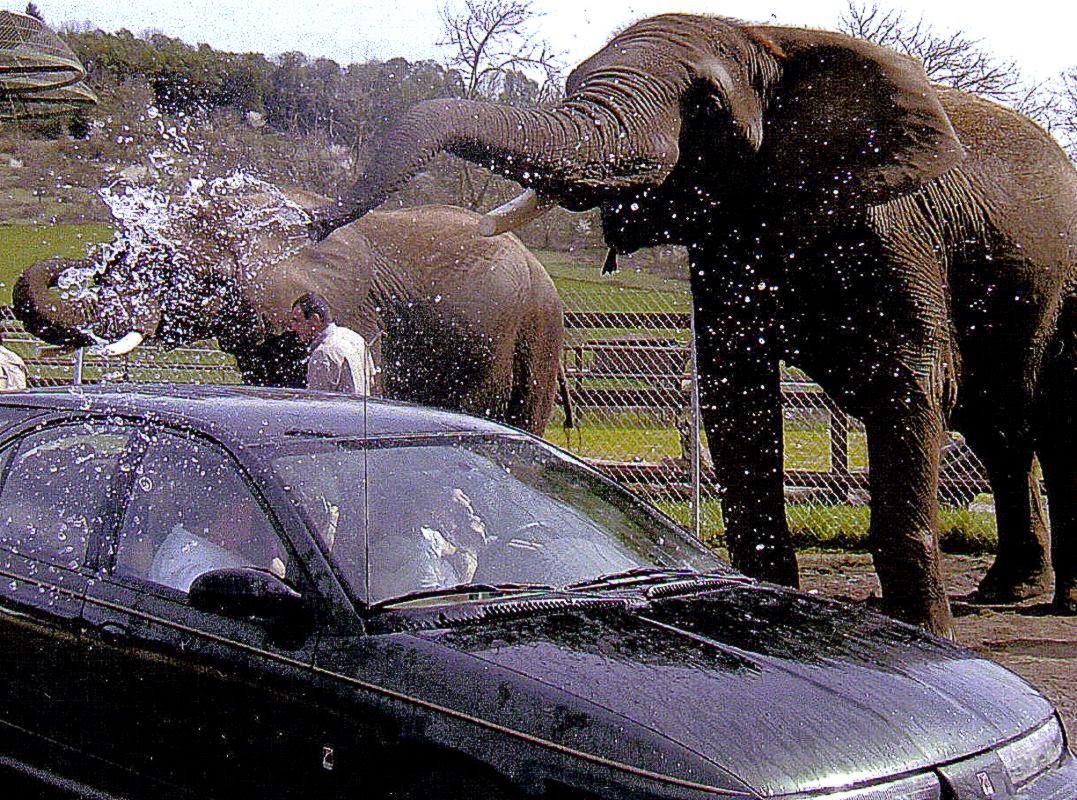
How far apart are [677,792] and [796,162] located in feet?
15.4

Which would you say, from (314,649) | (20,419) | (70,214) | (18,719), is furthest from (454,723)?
(70,214)

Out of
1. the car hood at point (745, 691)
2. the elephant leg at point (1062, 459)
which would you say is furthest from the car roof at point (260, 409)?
the elephant leg at point (1062, 459)

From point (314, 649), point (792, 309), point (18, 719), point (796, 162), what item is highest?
point (796, 162)

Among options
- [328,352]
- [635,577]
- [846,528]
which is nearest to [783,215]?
[328,352]

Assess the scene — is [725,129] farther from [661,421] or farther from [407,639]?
[661,421]

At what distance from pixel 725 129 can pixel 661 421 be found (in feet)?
24.8

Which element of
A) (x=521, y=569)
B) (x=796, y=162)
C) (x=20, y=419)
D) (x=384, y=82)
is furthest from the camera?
(x=384, y=82)

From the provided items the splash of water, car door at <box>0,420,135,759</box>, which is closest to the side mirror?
car door at <box>0,420,135,759</box>

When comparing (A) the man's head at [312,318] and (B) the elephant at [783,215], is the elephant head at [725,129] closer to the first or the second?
(B) the elephant at [783,215]

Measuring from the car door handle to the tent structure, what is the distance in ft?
24.4

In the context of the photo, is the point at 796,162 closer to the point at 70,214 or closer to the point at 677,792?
the point at 677,792

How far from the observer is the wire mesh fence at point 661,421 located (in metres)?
12.7

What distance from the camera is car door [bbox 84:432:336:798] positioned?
3.64 meters

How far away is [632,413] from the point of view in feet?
48.1
